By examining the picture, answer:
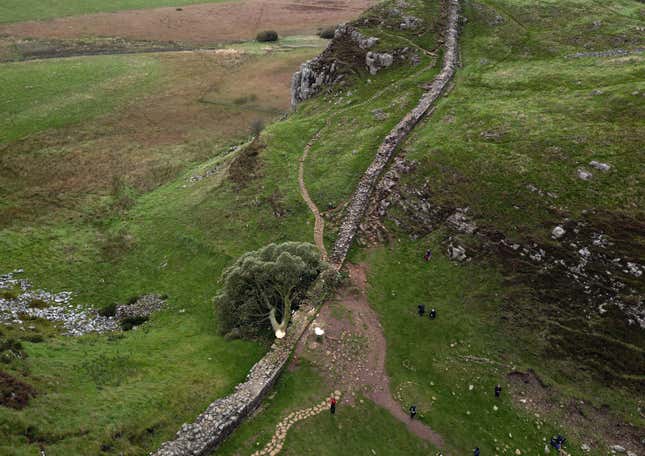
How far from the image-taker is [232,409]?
31766 mm

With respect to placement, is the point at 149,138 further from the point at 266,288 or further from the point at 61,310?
the point at 266,288

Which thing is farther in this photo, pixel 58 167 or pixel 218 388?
pixel 58 167

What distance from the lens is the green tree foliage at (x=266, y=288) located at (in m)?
38.8

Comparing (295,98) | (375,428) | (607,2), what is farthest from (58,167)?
(607,2)

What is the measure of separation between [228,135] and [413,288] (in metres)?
66.9

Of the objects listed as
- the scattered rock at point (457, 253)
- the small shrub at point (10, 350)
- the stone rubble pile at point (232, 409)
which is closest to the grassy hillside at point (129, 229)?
the small shrub at point (10, 350)

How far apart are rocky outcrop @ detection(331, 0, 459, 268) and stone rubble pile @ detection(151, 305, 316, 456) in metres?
13.5

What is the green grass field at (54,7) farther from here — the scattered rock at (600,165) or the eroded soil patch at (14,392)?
the scattered rock at (600,165)

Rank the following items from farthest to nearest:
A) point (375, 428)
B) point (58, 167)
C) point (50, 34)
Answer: point (50, 34) < point (58, 167) < point (375, 428)

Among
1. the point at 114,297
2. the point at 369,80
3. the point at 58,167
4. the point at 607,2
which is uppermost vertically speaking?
the point at 607,2

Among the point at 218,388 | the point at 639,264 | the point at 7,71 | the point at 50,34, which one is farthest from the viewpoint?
the point at 50,34

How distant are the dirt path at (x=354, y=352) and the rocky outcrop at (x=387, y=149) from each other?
6.72 meters

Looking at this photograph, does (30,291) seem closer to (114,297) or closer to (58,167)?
(114,297)

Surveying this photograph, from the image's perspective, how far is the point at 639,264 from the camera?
132 feet
